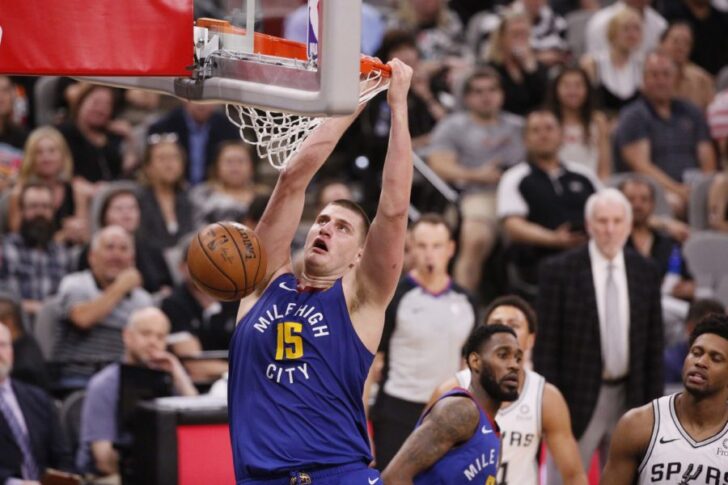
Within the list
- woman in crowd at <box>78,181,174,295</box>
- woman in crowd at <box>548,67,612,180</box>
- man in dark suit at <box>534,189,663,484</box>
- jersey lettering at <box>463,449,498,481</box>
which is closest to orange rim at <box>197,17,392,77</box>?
jersey lettering at <box>463,449,498,481</box>

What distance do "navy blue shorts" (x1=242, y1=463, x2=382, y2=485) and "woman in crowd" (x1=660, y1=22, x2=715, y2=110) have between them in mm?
9399

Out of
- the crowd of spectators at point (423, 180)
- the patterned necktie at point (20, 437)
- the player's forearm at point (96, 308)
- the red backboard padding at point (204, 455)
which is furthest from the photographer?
the crowd of spectators at point (423, 180)

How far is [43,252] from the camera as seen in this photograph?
423 inches

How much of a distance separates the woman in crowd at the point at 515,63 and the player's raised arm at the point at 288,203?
767 cm

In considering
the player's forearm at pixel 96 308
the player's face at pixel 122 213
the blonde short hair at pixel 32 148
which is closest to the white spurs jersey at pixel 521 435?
the player's forearm at pixel 96 308

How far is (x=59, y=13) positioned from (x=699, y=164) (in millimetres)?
8940

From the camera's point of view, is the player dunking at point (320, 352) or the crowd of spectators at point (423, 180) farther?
the crowd of spectators at point (423, 180)

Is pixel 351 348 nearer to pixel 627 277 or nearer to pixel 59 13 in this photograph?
pixel 59 13

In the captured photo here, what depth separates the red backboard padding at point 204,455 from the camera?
8680 mm

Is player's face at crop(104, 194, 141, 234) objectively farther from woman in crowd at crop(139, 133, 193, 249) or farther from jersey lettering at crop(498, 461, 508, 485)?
jersey lettering at crop(498, 461, 508, 485)

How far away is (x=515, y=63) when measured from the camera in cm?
1377

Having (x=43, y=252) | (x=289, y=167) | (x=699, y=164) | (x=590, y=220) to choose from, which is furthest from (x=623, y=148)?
(x=289, y=167)

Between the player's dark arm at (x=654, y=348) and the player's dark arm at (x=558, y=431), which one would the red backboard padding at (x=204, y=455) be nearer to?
the player's dark arm at (x=558, y=431)

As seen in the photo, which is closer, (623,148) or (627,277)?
(627,277)
